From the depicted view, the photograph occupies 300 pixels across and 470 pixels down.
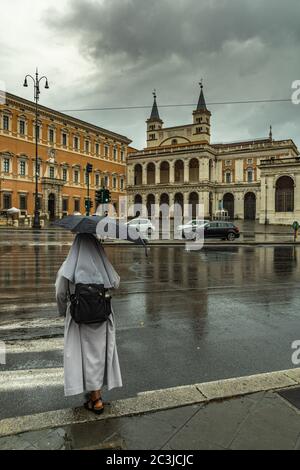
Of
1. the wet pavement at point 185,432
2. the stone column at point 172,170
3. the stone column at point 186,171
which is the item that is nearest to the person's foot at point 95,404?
the wet pavement at point 185,432

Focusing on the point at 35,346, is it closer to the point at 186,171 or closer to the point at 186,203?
the point at 186,203

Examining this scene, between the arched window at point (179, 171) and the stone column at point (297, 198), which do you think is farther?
the arched window at point (179, 171)

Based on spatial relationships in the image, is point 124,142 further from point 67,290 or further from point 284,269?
point 67,290

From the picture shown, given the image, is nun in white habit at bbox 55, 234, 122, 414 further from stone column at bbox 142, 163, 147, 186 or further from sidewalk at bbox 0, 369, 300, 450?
stone column at bbox 142, 163, 147, 186

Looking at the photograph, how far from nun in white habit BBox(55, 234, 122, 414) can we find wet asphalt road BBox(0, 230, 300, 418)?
1.27ft

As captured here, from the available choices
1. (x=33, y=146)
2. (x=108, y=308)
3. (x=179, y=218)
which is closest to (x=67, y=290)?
(x=108, y=308)

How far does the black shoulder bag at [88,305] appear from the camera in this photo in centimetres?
324

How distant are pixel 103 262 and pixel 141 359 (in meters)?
1.74

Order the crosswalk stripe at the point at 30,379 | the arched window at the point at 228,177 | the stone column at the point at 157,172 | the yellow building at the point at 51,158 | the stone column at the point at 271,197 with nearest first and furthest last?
the crosswalk stripe at the point at 30,379
the yellow building at the point at 51,158
the stone column at the point at 271,197
the arched window at the point at 228,177
the stone column at the point at 157,172

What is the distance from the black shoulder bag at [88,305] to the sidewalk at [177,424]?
865 millimetres

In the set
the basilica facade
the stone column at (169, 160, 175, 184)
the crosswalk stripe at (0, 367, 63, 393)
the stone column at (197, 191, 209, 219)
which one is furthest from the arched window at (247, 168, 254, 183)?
the crosswalk stripe at (0, 367, 63, 393)

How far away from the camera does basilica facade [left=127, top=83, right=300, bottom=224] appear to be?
241 ft

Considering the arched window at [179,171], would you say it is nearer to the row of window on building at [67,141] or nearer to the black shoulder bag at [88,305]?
the row of window on building at [67,141]
